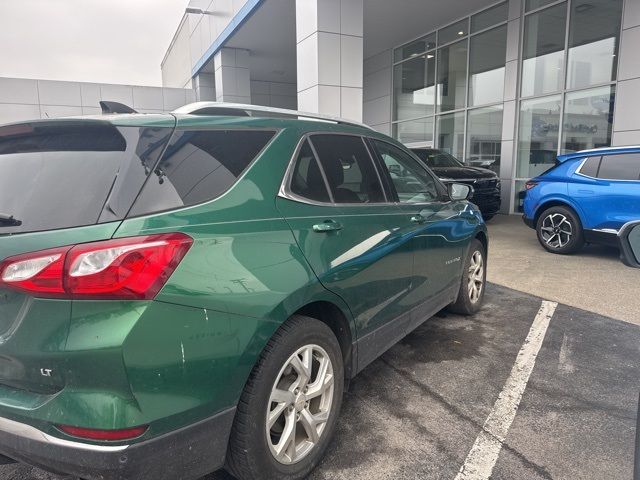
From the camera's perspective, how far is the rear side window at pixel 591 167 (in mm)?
6941

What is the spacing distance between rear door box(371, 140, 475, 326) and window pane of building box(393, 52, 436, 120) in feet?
38.1

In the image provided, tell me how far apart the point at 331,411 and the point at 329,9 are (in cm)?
734

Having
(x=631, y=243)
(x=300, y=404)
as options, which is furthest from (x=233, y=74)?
(x=631, y=243)

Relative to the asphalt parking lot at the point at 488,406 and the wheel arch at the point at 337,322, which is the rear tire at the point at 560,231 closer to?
the asphalt parking lot at the point at 488,406

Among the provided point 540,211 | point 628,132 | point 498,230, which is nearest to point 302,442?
point 540,211

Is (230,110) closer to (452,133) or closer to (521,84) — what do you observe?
(521,84)

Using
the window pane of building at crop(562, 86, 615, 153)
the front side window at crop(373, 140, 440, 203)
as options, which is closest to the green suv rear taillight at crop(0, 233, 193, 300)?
the front side window at crop(373, 140, 440, 203)

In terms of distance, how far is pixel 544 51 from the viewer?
10.7 meters

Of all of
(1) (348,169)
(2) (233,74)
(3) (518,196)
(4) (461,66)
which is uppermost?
(2) (233,74)

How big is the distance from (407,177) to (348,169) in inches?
34.3

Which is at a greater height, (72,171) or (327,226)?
(72,171)

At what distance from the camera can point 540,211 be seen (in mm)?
7762

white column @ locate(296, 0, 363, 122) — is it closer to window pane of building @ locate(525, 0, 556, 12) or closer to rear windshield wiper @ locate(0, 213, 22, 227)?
window pane of building @ locate(525, 0, 556, 12)

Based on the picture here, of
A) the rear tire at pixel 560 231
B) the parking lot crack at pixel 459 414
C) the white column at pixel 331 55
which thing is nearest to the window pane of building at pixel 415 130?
the white column at pixel 331 55
